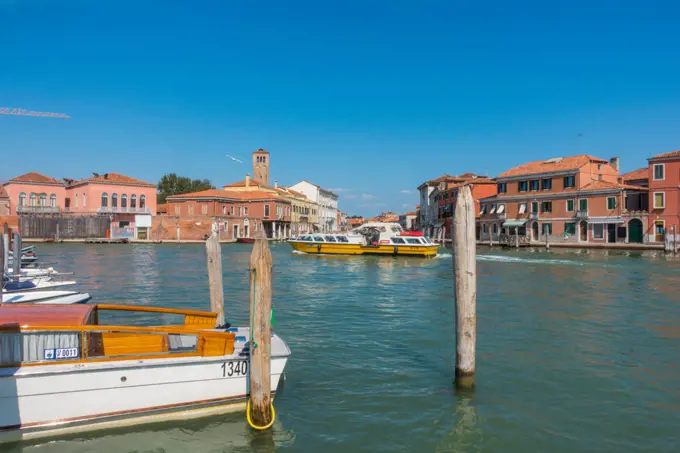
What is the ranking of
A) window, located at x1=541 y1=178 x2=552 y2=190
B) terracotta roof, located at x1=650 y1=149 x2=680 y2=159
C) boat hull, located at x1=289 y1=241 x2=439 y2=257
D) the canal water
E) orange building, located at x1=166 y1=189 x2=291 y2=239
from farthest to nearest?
orange building, located at x1=166 y1=189 x2=291 y2=239, window, located at x1=541 y1=178 x2=552 y2=190, terracotta roof, located at x1=650 y1=149 x2=680 y2=159, boat hull, located at x1=289 y1=241 x2=439 y2=257, the canal water

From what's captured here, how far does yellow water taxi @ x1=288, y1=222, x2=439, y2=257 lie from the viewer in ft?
121

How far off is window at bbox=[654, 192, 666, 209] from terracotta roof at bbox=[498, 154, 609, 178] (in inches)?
285

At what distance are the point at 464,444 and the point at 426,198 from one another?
79.6 metres

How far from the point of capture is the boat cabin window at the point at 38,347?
5938 millimetres

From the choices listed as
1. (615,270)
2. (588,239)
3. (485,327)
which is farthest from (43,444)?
(588,239)

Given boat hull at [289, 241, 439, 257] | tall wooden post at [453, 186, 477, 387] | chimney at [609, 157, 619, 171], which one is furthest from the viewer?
chimney at [609, 157, 619, 171]

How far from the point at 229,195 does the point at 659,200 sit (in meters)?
52.5

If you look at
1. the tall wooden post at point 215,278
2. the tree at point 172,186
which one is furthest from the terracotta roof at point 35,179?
the tall wooden post at point 215,278

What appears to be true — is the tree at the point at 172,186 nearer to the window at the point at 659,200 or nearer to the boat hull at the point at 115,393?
the window at the point at 659,200

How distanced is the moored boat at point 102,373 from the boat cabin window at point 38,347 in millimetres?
11

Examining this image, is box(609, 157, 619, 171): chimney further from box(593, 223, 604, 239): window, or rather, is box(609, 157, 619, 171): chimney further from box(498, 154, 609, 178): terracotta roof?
box(593, 223, 604, 239): window

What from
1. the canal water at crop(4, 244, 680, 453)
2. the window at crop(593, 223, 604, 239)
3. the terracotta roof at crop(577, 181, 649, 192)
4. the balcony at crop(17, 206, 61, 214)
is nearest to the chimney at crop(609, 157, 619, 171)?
the terracotta roof at crop(577, 181, 649, 192)

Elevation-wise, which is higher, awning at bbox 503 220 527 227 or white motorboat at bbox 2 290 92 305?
awning at bbox 503 220 527 227

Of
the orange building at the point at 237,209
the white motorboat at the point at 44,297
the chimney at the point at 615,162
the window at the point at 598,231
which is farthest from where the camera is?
the orange building at the point at 237,209
